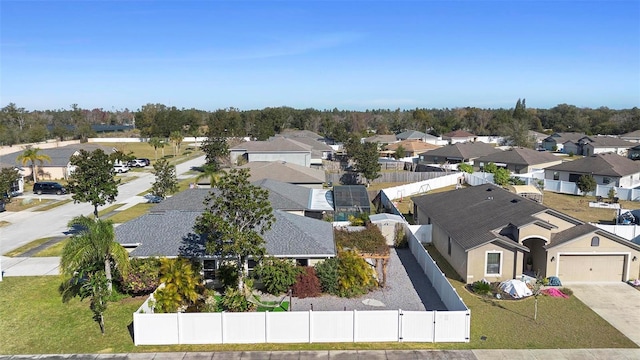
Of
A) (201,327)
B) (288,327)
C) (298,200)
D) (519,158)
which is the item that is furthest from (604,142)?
(201,327)

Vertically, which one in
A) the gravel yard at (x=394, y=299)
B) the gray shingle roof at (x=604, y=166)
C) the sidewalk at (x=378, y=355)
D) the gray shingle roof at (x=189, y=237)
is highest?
the gray shingle roof at (x=604, y=166)

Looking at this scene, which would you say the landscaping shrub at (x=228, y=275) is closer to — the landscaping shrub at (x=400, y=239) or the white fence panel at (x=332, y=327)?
the white fence panel at (x=332, y=327)

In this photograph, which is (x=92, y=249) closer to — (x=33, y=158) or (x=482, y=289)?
(x=482, y=289)

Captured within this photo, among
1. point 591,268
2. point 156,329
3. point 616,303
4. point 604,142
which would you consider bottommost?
point 616,303

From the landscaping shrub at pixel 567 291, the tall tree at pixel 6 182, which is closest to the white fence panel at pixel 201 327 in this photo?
the landscaping shrub at pixel 567 291

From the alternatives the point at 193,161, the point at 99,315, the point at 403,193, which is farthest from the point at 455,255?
the point at 193,161
